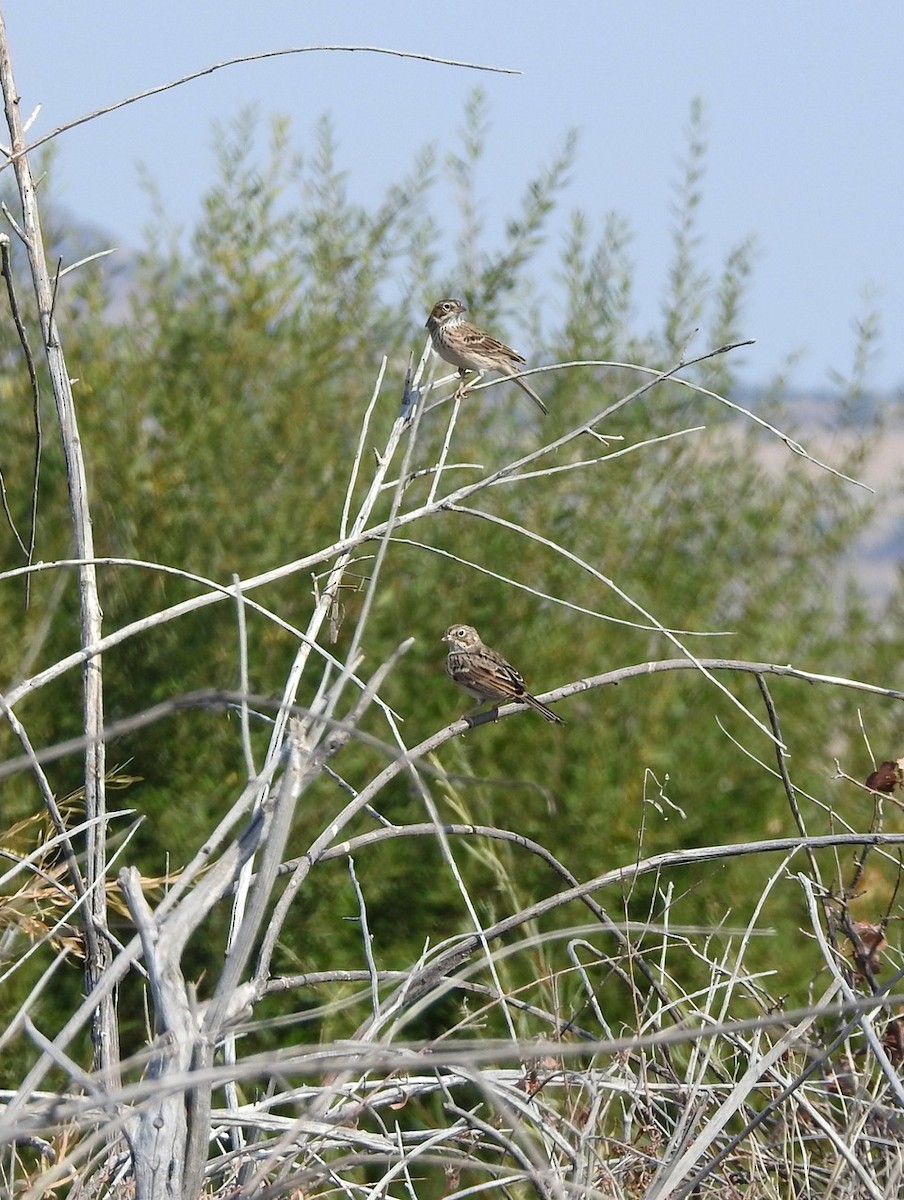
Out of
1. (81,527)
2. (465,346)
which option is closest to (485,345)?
(465,346)

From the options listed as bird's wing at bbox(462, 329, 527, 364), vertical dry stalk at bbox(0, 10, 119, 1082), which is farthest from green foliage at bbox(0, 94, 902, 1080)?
vertical dry stalk at bbox(0, 10, 119, 1082)

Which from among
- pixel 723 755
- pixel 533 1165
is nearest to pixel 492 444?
pixel 723 755

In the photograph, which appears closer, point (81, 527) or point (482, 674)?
point (81, 527)

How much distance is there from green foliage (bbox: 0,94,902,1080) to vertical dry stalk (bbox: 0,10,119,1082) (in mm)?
4724

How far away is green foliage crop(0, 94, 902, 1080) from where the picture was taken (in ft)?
25.7

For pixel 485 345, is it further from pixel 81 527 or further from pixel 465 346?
pixel 81 527

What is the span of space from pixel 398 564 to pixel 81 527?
5.50m

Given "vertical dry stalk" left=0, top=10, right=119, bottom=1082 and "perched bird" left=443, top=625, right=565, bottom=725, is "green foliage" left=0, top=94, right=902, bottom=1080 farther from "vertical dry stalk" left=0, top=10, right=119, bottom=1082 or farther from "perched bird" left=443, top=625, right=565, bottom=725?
"vertical dry stalk" left=0, top=10, right=119, bottom=1082

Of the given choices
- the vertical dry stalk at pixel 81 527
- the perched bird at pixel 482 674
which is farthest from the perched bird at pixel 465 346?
the vertical dry stalk at pixel 81 527

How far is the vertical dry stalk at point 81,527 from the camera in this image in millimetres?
2590

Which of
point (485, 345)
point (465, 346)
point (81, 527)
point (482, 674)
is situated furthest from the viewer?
point (485, 345)

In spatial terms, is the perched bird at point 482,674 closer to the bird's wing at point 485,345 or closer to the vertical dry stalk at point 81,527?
the bird's wing at point 485,345

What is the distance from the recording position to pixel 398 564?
325 inches

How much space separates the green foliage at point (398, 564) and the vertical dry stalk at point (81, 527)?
4724 millimetres
